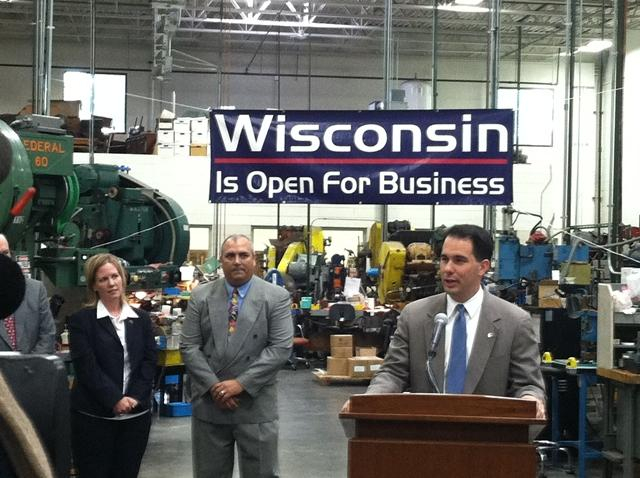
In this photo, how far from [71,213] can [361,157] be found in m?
2.52

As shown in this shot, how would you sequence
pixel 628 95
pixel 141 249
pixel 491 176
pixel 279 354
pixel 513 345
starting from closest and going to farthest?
pixel 513 345, pixel 279 354, pixel 491 176, pixel 141 249, pixel 628 95

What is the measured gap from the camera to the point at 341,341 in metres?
11.0

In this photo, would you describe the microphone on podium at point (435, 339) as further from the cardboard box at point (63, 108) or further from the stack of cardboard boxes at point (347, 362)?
the cardboard box at point (63, 108)

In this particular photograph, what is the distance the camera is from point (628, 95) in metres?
19.9

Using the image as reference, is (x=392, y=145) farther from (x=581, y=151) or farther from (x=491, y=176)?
(x=581, y=151)

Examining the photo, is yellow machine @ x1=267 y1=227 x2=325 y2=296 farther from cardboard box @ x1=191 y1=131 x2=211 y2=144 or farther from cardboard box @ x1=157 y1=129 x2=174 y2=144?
cardboard box @ x1=157 y1=129 x2=174 y2=144

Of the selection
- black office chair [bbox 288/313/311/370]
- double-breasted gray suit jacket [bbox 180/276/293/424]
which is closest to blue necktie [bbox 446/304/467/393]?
double-breasted gray suit jacket [bbox 180/276/293/424]

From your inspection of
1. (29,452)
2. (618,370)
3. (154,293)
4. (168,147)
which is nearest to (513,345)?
(29,452)

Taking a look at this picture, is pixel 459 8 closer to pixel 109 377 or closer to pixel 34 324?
pixel 34 324

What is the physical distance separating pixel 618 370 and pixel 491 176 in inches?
60.0

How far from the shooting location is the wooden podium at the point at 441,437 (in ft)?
7.51

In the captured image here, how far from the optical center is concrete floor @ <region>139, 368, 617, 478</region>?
253 inches

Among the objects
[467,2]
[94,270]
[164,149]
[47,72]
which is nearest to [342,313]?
[47,72]

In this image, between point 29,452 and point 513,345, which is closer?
point 29,452
